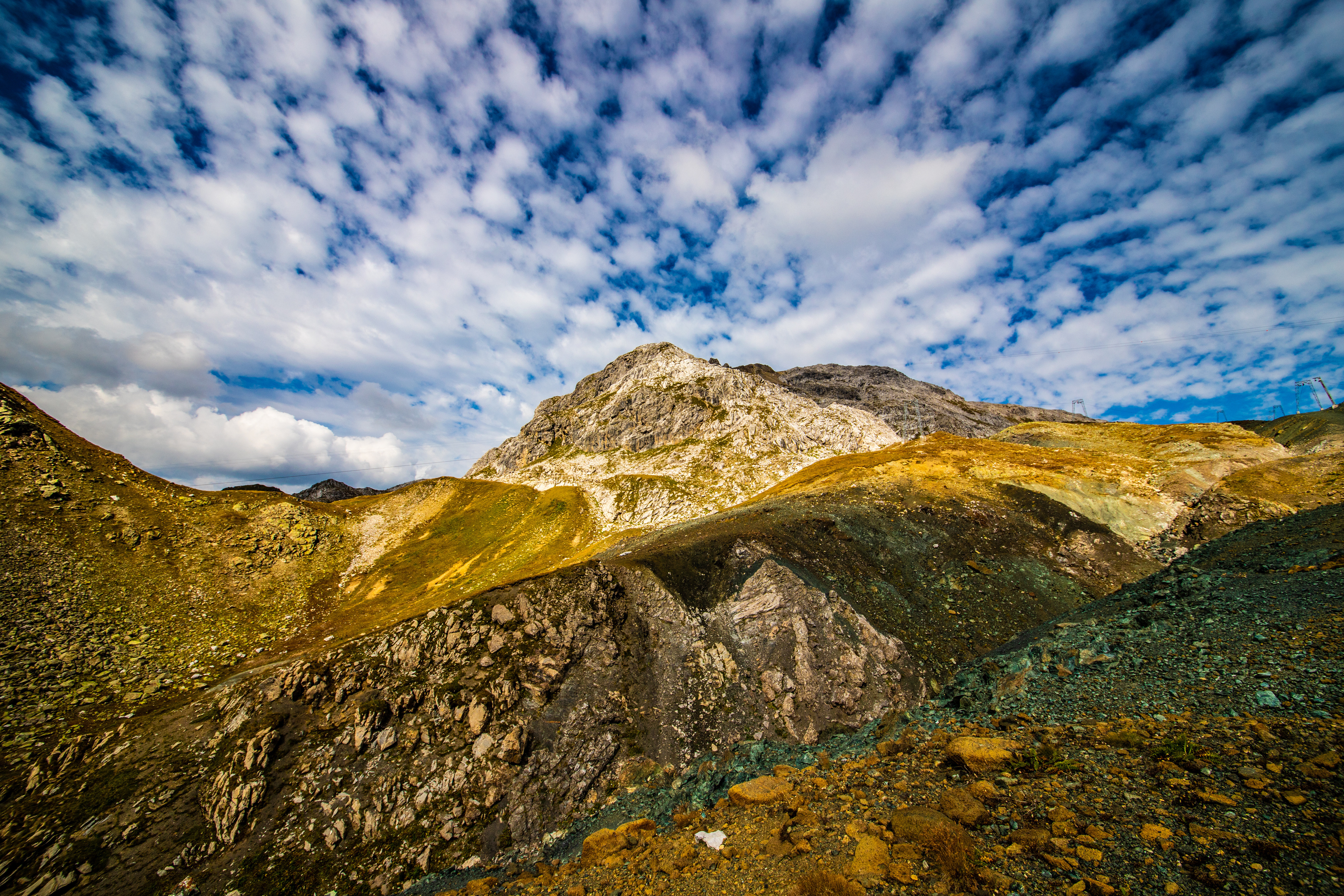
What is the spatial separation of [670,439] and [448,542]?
235 ft

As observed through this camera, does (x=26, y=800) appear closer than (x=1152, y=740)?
No

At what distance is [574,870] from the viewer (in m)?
15.0

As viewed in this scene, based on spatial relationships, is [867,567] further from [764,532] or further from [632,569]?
[632,569]

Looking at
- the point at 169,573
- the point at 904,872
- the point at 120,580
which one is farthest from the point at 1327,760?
the point at 169,573

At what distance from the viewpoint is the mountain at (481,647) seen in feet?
63.0

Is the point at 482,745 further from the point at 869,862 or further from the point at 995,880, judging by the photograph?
the point at 995,880

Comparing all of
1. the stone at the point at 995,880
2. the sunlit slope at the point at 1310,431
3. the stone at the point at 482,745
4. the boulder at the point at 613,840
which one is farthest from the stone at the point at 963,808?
the sunlit slope at the point at 1310,431

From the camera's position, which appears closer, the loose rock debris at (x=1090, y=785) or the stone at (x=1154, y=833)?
the loose rock debris at (x=1090, y=785)

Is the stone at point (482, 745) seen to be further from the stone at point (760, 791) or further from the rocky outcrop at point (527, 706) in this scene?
the stone at point (760, 791)

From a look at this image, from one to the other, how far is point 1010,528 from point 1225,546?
11929 millimetres

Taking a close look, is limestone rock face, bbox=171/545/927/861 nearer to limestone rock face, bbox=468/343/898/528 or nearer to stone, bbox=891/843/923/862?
stone, bbox=891/843/923/862

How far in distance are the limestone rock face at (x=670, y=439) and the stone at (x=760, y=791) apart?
6805 cm

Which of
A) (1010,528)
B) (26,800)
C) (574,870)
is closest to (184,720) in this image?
(26,800)

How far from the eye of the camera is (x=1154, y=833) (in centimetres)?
984
